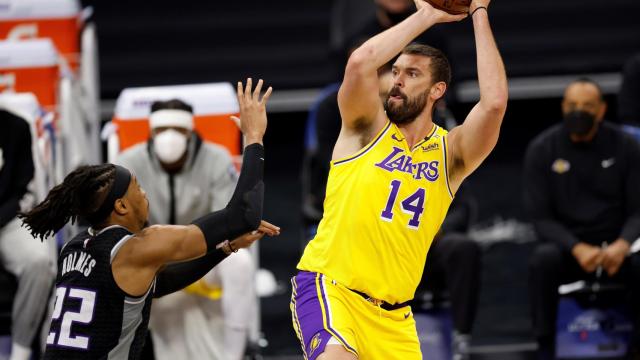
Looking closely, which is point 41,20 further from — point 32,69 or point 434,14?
point 434,14

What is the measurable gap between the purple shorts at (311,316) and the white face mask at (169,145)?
194 centimetres

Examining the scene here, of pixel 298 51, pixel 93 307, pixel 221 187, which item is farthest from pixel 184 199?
pixel 298 51

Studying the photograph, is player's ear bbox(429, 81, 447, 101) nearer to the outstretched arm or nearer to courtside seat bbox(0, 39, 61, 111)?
the outstretched arm

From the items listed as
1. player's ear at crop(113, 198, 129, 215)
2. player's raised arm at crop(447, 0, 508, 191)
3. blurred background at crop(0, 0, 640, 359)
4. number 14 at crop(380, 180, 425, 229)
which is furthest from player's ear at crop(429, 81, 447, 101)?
blurred background at crop(0, 0, 640, 359)

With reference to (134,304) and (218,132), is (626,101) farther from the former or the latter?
(134,304)

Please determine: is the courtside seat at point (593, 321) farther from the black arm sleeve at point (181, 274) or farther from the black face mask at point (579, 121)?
the black arm sleeve at point (181, 274)

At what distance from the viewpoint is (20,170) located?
6984mm

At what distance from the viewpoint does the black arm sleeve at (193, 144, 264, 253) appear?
4844 mm

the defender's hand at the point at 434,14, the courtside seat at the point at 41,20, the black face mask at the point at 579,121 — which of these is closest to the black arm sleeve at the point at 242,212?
the defender's hand at the point at 434,14

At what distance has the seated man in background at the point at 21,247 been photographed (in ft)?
22.0

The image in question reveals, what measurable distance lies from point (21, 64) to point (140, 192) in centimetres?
306

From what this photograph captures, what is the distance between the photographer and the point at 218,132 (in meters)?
7.89

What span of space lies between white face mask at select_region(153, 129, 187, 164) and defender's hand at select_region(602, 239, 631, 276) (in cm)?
239

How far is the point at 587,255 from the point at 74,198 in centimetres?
342
